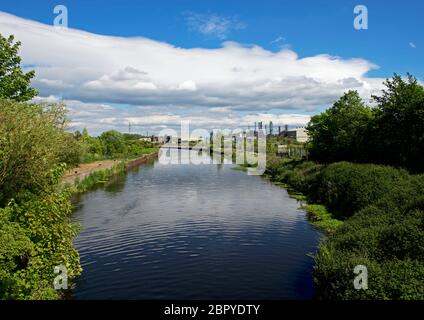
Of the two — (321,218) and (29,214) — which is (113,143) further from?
(29,214)

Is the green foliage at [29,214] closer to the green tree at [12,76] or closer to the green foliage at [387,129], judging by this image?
the green tree at [12,76]

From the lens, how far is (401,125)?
3478 cm

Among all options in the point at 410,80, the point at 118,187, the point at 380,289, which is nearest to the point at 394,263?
the point at 380,289

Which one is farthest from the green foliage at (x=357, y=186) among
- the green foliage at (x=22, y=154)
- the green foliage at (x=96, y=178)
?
the green foliage at (x=96, y=178)

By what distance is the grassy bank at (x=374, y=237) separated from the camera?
14.8 metres

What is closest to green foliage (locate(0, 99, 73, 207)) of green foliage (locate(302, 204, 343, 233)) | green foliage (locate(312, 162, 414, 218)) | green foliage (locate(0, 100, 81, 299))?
green foliage (locate(0, 100, 81, 299))

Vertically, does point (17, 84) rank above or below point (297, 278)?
above

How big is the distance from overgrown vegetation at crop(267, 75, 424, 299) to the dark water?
2354mm

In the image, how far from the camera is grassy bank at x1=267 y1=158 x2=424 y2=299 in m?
14.8

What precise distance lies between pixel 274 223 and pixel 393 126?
46.0 ft

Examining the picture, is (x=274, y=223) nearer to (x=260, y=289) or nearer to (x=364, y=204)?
(x=364, y=204)

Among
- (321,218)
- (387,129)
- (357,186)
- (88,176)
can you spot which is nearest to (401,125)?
(387,129)

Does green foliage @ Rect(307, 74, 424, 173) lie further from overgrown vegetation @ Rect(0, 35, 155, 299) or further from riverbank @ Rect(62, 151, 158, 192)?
riverbank @ Rect(62, 151, 158, 192)
